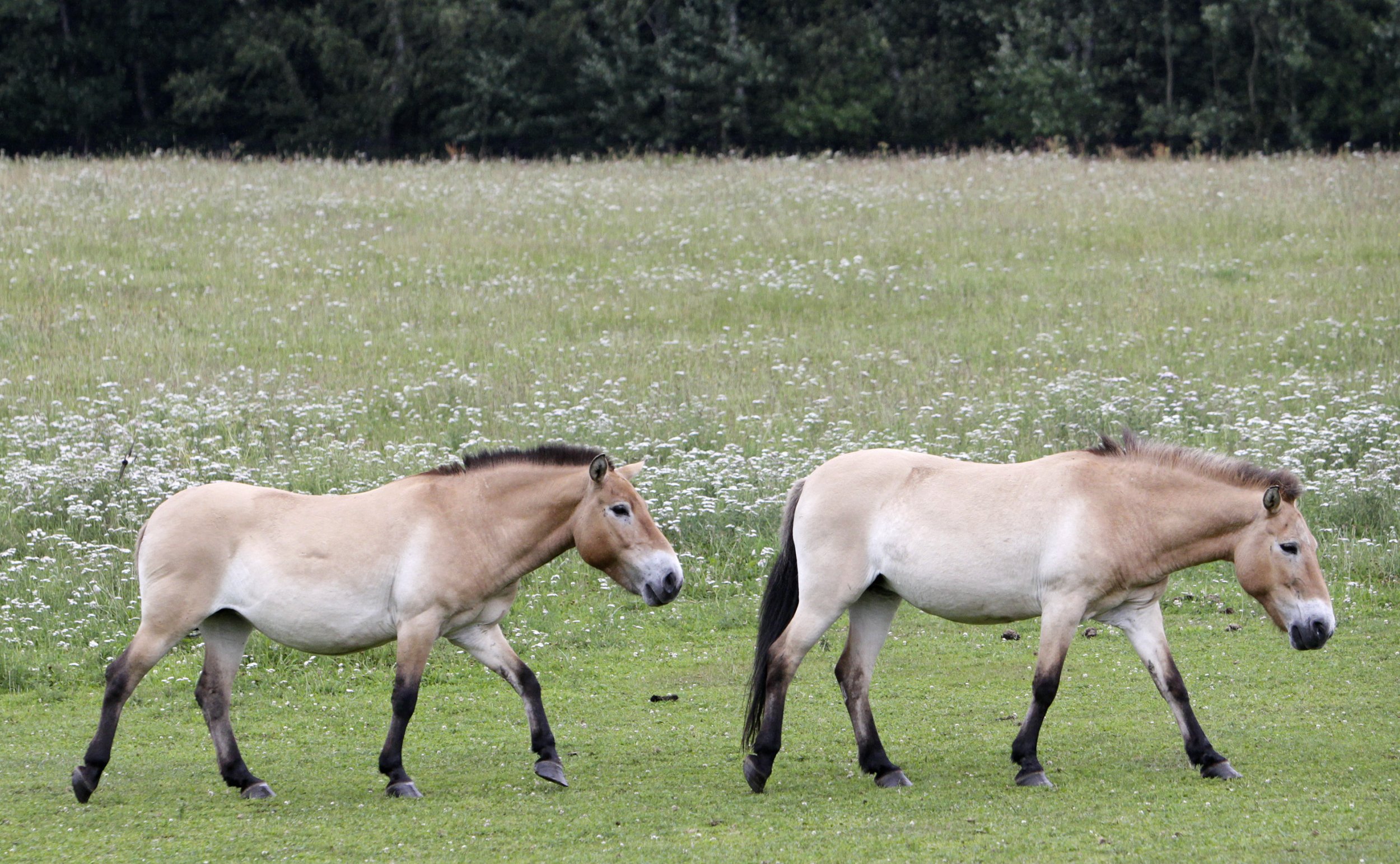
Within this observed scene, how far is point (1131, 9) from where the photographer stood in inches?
1943

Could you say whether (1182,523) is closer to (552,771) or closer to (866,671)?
(866,671)

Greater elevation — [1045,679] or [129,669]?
[1045,679]

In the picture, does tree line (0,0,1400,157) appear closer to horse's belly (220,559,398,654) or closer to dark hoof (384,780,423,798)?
horse's belly (220,559,398,654)

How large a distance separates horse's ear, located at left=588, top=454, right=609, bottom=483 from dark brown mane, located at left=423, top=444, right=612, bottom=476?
0.80 feet

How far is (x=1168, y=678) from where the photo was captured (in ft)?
23.4

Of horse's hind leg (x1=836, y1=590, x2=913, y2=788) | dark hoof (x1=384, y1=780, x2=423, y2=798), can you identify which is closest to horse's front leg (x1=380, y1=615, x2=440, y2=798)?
dark hoof (x1=384, y1=780, x2=423, y2=798)

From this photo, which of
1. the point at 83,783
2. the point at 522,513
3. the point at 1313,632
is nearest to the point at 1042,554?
the point at 1313,632

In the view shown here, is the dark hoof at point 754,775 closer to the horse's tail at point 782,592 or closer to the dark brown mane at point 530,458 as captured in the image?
the horse's tail at point 782,592

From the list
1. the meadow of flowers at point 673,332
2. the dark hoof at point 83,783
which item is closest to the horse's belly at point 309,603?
the dark hoof at point 83,783

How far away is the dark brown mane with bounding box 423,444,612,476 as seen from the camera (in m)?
7.62

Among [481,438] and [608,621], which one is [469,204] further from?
[608,621]

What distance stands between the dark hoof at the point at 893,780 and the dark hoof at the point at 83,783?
3.89 metres

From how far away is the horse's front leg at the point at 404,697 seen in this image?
23.3 ft

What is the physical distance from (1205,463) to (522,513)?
3562 millimetres
